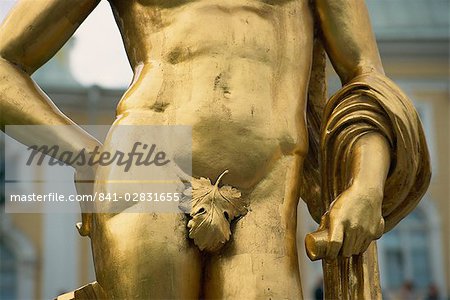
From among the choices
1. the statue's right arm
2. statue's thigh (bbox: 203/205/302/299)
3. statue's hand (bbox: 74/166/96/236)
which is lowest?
statue's thigh (bbox: 203/205/302/299)

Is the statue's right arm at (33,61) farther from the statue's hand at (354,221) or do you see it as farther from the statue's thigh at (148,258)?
the statue's hand at (354,221)

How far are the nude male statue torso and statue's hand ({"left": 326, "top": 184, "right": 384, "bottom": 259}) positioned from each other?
5.3 inches

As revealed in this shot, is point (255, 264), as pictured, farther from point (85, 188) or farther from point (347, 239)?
point (85, 188)

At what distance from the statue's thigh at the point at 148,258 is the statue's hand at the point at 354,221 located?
0.36m

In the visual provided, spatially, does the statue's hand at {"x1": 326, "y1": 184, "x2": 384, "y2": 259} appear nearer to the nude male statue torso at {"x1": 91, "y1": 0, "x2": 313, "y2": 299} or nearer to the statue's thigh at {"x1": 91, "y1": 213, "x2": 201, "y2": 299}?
the nude male statue torso at {"x1": 91, "y1": 0, "x2": 313, "y2": 299}

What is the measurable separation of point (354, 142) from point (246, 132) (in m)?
0.33

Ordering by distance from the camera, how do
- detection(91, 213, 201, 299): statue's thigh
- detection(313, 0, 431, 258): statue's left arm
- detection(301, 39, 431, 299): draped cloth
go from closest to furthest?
detection(91, 213, 201, 299): statue's thigh < detection(313, 0, 431, 258): statue's left arm < detection(301, 39, 431, 299): draped cloth

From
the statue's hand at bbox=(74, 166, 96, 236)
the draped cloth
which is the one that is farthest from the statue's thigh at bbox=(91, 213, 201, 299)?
the draped cloth

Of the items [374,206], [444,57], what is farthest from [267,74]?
[444,57]

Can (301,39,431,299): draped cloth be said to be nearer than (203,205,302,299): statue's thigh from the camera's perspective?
No

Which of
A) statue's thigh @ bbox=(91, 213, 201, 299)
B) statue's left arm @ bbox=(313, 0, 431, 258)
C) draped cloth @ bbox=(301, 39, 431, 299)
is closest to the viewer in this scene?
statue's thigh @ bbox=(91, 213, 201, 299)

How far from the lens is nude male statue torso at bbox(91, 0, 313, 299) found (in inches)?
101

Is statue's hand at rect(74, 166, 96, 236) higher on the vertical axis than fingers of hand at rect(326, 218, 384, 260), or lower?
higher

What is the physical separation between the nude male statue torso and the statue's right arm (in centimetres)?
13
